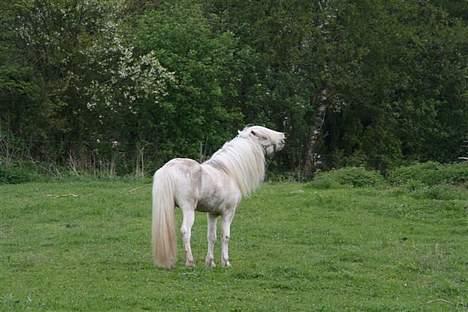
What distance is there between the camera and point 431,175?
18484mm

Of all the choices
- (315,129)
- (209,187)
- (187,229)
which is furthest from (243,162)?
(315,129)

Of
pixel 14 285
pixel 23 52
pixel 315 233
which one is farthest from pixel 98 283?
pixel 23 52

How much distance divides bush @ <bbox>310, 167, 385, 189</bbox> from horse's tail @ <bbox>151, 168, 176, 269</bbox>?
9.24 meters

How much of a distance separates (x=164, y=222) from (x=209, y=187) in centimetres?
79

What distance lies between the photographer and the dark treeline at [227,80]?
22094 millimetres

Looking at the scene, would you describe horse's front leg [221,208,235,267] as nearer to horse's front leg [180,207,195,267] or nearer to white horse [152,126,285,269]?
white horse [152,126,285,269]

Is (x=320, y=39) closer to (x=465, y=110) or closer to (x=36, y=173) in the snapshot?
(x=465, y=110)

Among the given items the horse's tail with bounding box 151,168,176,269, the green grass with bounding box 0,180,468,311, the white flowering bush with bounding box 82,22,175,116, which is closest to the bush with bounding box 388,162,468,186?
the green grass with bounding box 0,180,468,311

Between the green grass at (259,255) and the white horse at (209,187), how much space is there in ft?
1.24

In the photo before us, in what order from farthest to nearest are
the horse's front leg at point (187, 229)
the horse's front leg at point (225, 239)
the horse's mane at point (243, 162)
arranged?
the horse's mane at point (243, 162) → the horse's front leg at point (225, 239) → the horse's front leg at point (187, 229)

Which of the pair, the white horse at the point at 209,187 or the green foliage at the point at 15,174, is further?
→ the green foliage at the point at 15,174

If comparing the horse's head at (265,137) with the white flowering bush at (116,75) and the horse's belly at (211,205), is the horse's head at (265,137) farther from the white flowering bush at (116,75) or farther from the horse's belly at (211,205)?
the white flowering bush at (116,75)

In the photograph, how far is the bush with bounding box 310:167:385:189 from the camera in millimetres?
18125

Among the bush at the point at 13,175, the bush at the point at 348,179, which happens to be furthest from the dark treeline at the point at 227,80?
the bush at the point at 348,179
